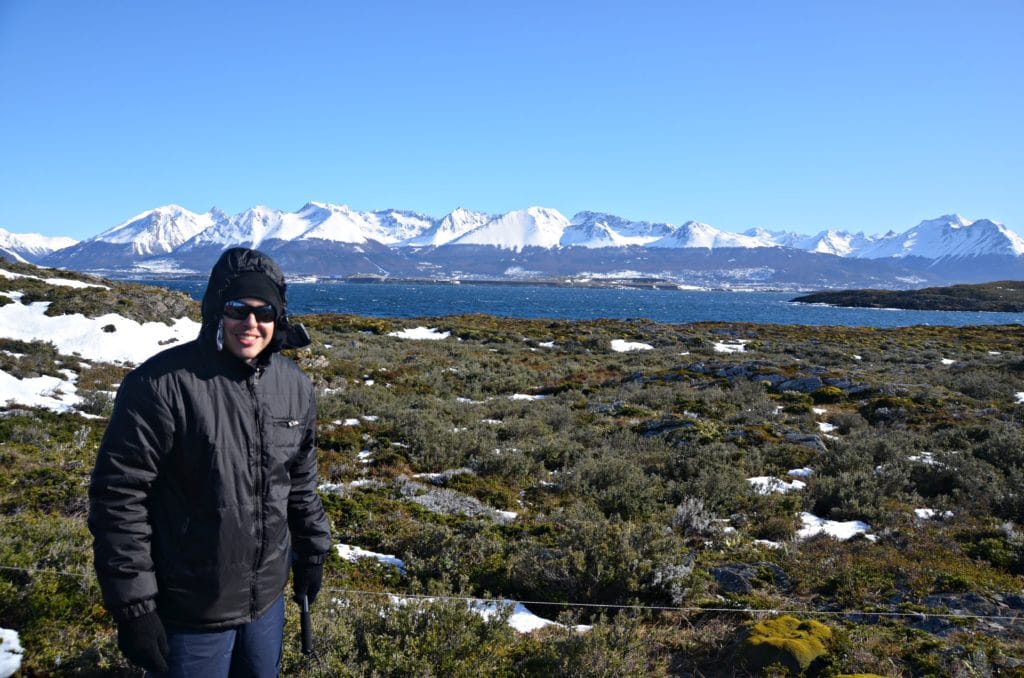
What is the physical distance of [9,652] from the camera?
12.0ft

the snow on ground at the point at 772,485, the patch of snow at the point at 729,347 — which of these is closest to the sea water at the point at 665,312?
the patch of snow at the point at 729,347

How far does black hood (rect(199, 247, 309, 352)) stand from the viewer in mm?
2633

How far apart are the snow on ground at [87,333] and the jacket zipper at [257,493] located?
18.0 metres

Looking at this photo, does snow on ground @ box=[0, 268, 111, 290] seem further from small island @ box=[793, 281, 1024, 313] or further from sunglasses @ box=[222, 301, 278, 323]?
small island @ box=[793, 281, 1024, 313]

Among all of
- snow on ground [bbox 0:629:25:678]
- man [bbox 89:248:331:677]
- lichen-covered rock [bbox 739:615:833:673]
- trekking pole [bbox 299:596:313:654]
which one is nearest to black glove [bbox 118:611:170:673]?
man [bbox 89:248:331:677]

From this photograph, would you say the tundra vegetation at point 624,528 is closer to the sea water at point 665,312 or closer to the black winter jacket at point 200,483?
the black winter jacket at point 200,483

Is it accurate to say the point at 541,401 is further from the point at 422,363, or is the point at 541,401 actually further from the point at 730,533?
the point at 730,533

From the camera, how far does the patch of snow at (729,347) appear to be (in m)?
30.8

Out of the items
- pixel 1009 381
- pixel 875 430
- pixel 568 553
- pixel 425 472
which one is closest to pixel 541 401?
pixel 425 472

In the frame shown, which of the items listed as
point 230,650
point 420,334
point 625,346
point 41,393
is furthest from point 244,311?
point 420,334

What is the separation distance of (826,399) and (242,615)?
17.5 meters

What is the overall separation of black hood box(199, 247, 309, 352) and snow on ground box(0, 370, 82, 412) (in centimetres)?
1203

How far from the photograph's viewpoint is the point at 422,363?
2206 cm

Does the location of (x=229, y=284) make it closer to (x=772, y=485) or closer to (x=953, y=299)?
(x=772, y=485)
